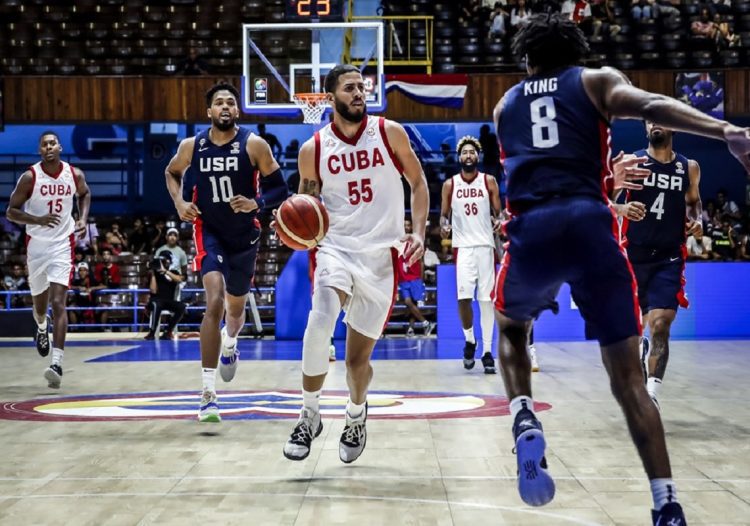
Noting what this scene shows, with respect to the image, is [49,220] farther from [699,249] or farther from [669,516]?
[699,249]

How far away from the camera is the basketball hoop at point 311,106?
14016mm

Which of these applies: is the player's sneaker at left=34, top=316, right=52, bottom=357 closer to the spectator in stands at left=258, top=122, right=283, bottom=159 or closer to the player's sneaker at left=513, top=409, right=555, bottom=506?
the player's sneaker at left=513, top=409, right=555, bottom=506

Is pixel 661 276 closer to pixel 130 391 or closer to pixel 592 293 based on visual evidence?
pixel 592 293

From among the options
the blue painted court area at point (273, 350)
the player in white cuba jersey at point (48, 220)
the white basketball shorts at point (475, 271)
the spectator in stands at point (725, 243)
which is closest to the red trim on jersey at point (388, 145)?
the player in white cuba jersey at point (48, 220)

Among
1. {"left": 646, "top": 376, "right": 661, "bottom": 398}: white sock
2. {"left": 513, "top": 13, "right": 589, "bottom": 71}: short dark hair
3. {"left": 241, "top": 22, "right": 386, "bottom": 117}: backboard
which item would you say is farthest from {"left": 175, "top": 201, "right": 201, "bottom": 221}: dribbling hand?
{"left": 241, "top": 22, "right": 386, "bottom": 117}: backboard

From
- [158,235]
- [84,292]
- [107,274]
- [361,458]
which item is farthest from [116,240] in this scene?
[361,458]

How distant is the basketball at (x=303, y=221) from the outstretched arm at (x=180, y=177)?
174 centimetres

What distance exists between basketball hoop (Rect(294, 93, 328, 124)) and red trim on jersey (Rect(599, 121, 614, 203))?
34.5ft

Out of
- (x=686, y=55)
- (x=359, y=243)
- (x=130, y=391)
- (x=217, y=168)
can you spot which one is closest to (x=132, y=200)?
(x=686, y=55)

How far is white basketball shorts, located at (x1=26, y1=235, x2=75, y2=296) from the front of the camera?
9.38 meters

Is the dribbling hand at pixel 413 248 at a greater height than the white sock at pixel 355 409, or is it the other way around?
the dribbling hand at pixel 413 248

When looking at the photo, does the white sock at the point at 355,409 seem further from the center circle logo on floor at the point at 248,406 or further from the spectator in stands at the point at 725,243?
the spectator in stands at the point at 725,243

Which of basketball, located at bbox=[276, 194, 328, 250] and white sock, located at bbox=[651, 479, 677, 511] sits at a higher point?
basketball, located at bbox=[276, 194, 328, 250]

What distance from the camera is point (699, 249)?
58.2ft
